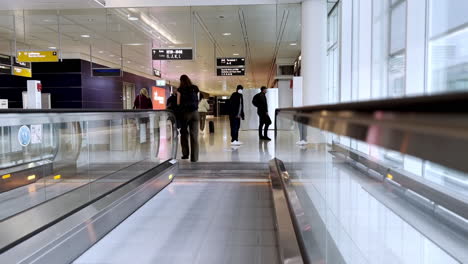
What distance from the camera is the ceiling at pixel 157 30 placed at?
10.8 m

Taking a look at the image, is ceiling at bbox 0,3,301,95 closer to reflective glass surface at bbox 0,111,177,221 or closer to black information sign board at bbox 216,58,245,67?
black information sign board at bbox 216,58,245,67

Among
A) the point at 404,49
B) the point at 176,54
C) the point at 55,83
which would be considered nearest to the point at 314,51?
the point at 404,49

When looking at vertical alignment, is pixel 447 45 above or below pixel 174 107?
above

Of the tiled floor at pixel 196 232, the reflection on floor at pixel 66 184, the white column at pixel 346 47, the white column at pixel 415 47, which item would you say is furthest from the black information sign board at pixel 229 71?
the tiled floor at pixel 196 232

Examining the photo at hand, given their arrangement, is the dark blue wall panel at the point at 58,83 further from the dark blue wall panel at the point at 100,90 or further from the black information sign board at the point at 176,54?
the black information sign board at the point at 176,54

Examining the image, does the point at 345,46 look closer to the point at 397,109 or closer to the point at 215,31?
the point at 215,31

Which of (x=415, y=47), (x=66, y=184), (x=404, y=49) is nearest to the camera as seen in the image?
(x=66, y=184)

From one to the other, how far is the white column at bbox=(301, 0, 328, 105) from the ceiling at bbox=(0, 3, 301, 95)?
86 centimetres

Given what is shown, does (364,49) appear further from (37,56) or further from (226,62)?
(37,56)

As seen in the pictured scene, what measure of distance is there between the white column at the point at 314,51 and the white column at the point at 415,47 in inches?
132

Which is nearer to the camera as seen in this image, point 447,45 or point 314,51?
point 447,45

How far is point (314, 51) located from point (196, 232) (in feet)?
22.8

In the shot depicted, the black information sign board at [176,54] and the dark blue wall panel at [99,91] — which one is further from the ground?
the black information sign board at [176,54]

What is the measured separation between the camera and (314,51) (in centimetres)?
949
